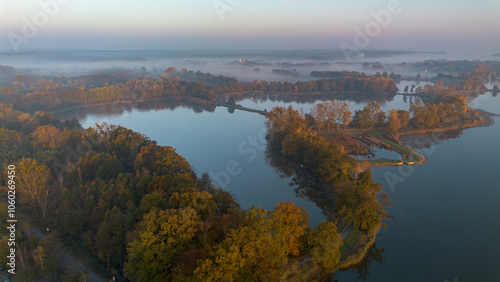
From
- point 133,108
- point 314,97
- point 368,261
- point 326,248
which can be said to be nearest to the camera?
point 326,248

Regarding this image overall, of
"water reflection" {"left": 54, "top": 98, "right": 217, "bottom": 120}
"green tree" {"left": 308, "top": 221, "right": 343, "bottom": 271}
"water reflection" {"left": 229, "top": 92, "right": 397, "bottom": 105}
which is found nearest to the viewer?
"green tree" {"left": 308, "top": 221, "right": 343, "bottom": 271}

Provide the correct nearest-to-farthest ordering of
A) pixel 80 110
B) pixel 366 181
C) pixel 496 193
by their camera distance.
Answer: pixel 366 181 → pixel 496 193 → pixel 80 110

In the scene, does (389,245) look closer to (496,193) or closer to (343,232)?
(343,232)

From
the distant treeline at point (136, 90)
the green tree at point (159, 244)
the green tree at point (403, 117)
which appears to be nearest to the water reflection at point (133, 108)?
the distant treeline at point (136, 90)

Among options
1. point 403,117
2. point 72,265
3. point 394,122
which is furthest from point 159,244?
point 403,117

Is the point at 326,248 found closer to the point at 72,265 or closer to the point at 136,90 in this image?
the point at 72,265

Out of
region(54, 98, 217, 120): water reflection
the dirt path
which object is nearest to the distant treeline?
region(54, 98, 217, 120): water reflection

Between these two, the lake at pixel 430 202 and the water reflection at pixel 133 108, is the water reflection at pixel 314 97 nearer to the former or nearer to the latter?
the water reflection at pixel 133 108

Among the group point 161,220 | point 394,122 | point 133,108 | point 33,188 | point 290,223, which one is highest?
point 161,220

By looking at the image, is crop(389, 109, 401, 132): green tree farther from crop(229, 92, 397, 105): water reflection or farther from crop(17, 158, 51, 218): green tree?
crop(17, 158, 51, 218): green tree

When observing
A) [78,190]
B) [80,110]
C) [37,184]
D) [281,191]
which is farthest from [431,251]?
[80,110]

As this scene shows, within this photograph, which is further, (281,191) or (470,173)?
(470,173)
